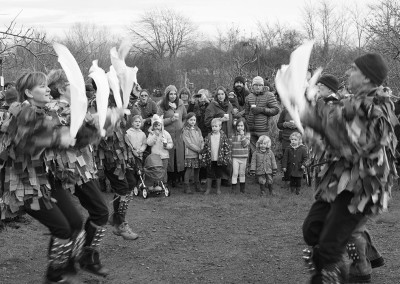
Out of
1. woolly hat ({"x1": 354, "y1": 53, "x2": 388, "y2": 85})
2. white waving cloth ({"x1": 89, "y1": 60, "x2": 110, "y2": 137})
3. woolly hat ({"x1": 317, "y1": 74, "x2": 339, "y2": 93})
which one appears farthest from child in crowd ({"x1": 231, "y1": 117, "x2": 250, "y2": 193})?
woolly hat ({"x1": 354, "y1": 53, "x2": 388, "y2": 85})

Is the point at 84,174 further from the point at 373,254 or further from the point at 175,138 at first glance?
the point at 175,138

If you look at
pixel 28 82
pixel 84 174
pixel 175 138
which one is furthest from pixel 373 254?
pixel 175 138

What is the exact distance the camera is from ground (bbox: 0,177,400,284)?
5.09m

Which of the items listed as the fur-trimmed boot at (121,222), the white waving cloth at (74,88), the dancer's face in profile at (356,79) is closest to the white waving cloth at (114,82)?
the white waving cloth at (74,88)

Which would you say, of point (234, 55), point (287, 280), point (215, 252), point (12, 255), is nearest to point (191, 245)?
point (215, 252)

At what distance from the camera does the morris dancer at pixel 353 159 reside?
3.74m

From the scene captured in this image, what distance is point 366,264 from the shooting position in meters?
4.75

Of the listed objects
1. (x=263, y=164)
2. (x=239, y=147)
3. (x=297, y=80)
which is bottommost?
(x=263, y=164)

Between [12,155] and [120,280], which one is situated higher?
[12,155]

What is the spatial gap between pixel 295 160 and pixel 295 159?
0.7 inches

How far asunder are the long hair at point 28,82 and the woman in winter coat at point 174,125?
527 cm

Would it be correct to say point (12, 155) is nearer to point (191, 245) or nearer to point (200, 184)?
point (191, 245)

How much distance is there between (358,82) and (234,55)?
2355cm

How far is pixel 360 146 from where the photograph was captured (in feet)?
12.3
